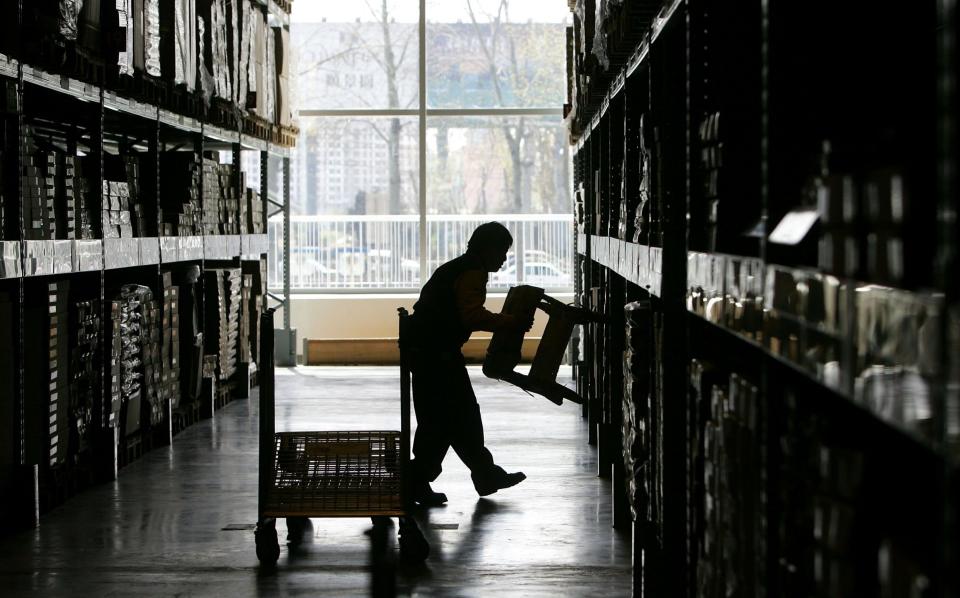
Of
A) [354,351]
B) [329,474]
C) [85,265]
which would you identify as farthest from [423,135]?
[329,474]

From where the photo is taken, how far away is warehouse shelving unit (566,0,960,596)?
58.4 inches

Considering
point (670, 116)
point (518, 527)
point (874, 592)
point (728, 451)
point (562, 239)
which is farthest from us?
point (562, 239)

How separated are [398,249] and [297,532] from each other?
10148mm

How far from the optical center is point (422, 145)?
1616 centimetres

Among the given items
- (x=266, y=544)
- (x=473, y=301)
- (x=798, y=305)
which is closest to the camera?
(x=798, y=305)

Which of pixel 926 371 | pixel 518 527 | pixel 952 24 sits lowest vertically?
pixel 518 527

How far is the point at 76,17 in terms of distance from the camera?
6.87m

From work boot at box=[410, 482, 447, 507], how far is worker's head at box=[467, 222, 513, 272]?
1.34 metres

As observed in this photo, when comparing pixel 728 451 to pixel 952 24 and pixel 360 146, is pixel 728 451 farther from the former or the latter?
pixel 360 146

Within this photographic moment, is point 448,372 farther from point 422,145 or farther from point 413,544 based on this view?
point 422,145

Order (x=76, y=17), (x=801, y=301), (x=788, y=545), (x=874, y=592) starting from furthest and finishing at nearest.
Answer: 1. (x=76, y=17)
2. (x=788, y=545)
3. (x=801, y=301)
4. (x=874, y=592)

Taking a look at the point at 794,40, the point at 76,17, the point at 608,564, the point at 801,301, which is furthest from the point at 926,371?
the point at 76,17

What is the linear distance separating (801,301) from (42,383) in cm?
557

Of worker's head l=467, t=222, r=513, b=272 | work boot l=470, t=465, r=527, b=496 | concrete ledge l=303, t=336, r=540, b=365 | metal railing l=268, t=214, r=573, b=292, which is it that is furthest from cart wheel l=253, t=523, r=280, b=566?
metal railing l=268, t=214, r=573, b=292
